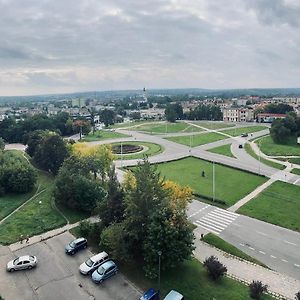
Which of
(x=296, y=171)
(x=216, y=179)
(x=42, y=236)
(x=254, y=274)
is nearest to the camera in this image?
(x=254, y=274)

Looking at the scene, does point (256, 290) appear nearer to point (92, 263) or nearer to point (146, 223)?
point (146, 223)

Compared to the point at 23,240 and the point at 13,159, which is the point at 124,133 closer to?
the point at 13,159

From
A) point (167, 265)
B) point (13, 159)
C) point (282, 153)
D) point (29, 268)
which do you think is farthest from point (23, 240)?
point (282, 153)

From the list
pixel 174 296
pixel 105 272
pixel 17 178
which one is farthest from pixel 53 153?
pixel 174 296

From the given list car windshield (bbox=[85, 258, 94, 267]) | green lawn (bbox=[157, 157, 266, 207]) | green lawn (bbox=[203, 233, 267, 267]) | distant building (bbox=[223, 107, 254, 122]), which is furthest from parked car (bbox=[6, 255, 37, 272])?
distant building (bbox=[223, 107, 254, 122])

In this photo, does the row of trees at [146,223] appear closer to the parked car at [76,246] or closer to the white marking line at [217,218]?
the parked car at [76,246]

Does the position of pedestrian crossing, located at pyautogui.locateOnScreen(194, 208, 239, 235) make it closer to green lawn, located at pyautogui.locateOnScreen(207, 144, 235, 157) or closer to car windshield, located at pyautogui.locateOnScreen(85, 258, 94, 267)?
car windshield, located at pyautogui.locateOnScreen(85, 258, 94, 267)
